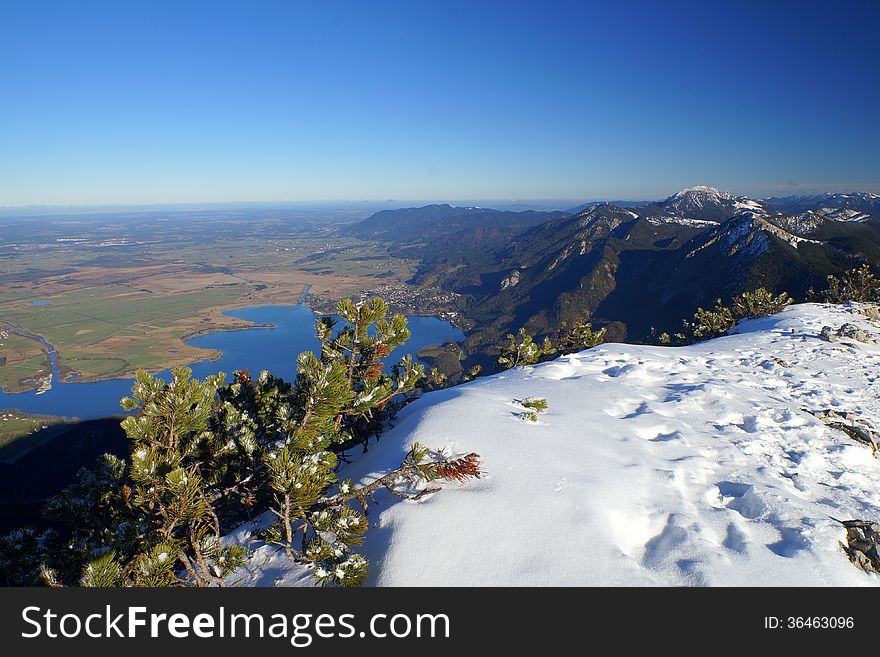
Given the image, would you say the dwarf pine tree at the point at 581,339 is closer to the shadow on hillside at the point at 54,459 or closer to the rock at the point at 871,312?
the rock at the point at 871,312

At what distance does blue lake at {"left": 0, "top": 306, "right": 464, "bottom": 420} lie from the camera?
87.6 m

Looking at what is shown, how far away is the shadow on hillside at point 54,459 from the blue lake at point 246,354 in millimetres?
12291

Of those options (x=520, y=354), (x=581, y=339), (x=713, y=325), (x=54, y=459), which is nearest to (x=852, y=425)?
(x=520, y=354)

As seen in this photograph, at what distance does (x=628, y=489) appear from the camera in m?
7.21

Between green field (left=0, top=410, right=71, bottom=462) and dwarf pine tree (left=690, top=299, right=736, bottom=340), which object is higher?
dwarf pine tree (left=690, top=299, right=736, bottom=340)

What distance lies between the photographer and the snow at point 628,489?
5.35m

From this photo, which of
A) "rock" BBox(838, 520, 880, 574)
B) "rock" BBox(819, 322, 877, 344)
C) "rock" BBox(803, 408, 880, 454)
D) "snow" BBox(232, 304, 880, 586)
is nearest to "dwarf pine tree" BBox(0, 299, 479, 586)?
"snow" BBox(232, 304, 880, 586)

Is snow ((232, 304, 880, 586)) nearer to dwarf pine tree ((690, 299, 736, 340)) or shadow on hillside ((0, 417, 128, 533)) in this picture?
dwarf pine tree ((690, 299, 736, 340))

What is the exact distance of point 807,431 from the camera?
1039 cm

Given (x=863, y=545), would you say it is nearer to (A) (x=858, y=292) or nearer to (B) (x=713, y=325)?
(B) (x=713, y=325)

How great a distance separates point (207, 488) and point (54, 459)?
7142 cm

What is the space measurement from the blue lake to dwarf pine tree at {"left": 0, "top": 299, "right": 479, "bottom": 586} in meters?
38.8
